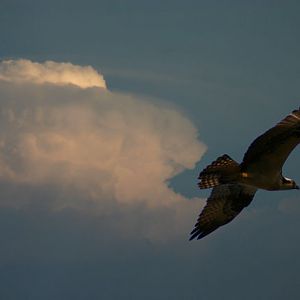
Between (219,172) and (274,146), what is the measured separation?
1616 mm

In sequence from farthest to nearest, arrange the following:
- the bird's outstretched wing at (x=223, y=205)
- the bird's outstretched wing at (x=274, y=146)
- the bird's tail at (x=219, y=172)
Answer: the bird's outstretched wing at (x=223, y=205) → the bird's tail at (x=219, y=172) → the bird's outstretched wing at (x=274, y=146)

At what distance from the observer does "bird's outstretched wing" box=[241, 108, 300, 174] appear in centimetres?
2083

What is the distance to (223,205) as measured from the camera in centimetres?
2355

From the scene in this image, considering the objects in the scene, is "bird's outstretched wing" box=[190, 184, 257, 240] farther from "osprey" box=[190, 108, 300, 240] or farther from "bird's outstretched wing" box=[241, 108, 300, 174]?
"bird's outstretched wing" box=[241, 108, 300, 174]

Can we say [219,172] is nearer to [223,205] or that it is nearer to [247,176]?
[247,176]

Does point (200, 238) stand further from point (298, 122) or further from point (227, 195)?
point (298, 122)

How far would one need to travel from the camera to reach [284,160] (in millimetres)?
22031

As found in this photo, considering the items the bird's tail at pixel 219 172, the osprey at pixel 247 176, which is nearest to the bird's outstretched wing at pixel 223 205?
the osprey at pixel 247 176

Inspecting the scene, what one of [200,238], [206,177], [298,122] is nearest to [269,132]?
[298,122]

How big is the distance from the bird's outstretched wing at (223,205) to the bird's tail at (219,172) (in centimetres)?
155

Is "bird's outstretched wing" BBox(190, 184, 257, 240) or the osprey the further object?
"bird's outstretched wing" BBox(190, 184, 257, 240)

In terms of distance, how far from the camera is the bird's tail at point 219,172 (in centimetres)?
2175

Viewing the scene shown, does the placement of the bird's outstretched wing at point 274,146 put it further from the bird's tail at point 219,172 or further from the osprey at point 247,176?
the bird's tail at point 219,172

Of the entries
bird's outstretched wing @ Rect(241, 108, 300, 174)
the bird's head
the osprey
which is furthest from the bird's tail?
the bird's head
